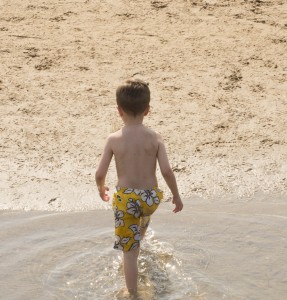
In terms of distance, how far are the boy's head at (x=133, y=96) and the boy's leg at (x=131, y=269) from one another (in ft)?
2.42

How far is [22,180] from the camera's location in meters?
5.61

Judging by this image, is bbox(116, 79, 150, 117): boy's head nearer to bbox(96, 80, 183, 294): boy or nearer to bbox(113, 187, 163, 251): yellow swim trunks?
bbox(96, 80, 183, 294): boy

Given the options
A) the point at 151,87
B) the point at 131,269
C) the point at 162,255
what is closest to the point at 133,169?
the point at 131,269

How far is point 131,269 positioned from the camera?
3912mm

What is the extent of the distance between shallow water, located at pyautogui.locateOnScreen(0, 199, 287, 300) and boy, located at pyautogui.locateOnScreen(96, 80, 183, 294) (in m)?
0.33

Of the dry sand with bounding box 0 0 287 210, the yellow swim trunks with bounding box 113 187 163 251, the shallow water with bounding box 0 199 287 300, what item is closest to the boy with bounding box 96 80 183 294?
the yellow swim trunks with bounding box 113 187 163 251

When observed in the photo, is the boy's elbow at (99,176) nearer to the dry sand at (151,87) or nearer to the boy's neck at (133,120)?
the boy's neck at (133,120)

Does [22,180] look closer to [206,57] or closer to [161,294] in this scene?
[161,294]

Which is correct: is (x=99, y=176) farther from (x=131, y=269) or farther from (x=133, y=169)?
(x=131, y=269)

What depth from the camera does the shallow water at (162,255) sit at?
4.01m

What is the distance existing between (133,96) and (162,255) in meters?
1.13

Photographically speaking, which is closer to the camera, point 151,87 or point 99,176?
point 99,176

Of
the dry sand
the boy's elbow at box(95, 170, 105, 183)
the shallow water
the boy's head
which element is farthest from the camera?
the dry sand

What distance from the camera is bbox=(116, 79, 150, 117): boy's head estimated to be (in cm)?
376
